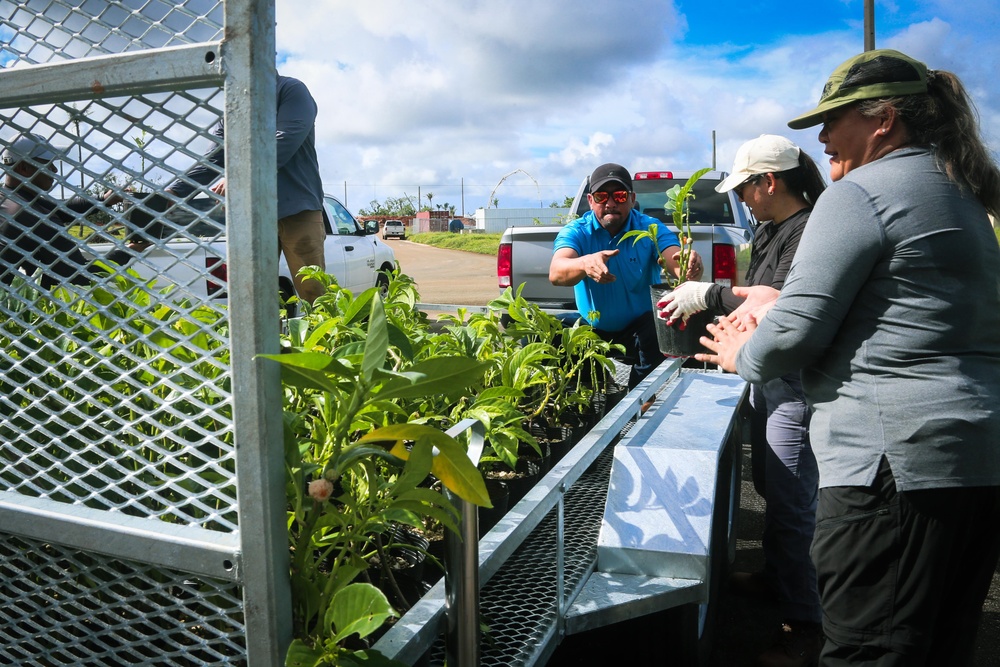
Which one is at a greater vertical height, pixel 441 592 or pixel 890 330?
pixel 890 330

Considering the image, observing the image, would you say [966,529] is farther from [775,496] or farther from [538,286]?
[538,286]

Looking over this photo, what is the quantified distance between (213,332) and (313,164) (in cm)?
348

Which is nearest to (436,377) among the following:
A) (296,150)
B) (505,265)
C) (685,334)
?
(685,334)

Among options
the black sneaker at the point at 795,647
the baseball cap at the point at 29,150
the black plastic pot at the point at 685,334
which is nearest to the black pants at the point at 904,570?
the black sneaker at the point at 795,647

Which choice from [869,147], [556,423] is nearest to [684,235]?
[556,423]

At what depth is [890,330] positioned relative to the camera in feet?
5.45

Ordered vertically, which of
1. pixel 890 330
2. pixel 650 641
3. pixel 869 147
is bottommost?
pixel 650 641

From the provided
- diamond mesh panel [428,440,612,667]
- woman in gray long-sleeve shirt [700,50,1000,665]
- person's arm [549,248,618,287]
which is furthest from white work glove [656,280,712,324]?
woman in gray long-sleeve shirt [700,50,1000,665]

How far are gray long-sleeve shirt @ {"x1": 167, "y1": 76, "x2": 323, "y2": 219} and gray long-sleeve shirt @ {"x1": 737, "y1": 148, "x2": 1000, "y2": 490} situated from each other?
2760 mm

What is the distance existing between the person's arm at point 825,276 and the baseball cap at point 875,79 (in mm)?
227

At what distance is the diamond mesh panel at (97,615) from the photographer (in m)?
1.09

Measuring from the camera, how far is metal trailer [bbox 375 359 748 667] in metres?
1.30

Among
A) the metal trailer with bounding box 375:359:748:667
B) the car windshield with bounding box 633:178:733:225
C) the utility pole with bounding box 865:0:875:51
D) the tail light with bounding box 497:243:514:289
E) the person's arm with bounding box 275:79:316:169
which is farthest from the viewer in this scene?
the utility pole with bounding box 865:0:875:51

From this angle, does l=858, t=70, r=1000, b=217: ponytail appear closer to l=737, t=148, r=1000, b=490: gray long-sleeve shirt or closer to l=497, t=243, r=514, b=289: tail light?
l=737, t=148, r=1000, b=490: gray long-sleeve shirt
